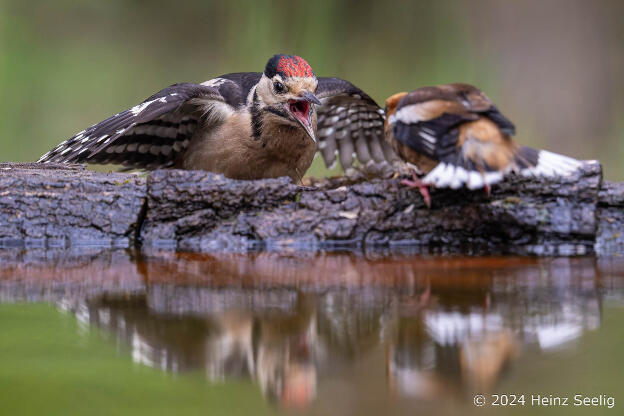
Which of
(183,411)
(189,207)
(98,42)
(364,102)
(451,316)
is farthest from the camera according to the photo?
(98,42)

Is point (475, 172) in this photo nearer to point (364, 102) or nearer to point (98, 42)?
point (364, 102)

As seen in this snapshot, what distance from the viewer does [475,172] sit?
3289 millimetres

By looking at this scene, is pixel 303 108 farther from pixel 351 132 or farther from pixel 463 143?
pixel 463 143

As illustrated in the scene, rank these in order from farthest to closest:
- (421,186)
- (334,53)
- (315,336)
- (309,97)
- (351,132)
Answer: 1. (334,53)
2. (351,132)
3. (309,97)
4. (421,186)
5. (315,336)

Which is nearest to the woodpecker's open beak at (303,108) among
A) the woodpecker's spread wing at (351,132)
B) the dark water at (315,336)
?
the woodpecker's spread wing at (351,132)

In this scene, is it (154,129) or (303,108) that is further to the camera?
(303,108)

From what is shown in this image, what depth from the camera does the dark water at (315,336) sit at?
1.41 m

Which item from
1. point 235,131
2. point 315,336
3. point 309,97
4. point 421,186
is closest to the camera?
point 315,336

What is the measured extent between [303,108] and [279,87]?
0.24 meters

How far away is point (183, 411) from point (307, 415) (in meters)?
0.22

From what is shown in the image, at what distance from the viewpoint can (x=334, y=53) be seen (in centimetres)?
684

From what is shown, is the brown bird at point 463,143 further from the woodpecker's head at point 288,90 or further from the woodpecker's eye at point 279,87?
the woodpecker's eye at point 279,87

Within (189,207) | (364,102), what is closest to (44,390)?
(189,207)

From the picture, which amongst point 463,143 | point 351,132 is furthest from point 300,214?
point 351,132
